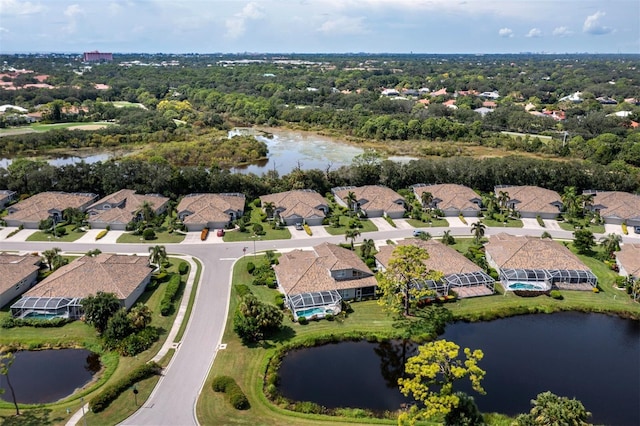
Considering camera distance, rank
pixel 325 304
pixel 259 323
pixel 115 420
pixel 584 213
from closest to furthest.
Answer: pixel 115 420 → pixel 259 323 → pixel 325 304 → pixel 584 213

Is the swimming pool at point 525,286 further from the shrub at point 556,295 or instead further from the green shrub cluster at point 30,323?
the green shrub cluster at point 30,323

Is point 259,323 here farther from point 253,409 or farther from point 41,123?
point 41,123

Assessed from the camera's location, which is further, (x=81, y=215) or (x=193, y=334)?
(x=81, y=215)

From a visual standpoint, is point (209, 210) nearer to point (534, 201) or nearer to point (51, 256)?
point (51, 256)

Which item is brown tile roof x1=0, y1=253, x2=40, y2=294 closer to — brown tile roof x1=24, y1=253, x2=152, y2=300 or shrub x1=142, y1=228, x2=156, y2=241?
brown tile roof x1=24, y1=253, x2=152, y2=300

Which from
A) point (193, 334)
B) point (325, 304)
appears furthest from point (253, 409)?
point (325, 304)

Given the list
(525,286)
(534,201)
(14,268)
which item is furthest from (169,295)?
(534,201)

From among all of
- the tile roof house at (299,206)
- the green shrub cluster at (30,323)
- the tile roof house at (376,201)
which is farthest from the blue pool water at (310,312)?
the tile roof house at (376,201)
